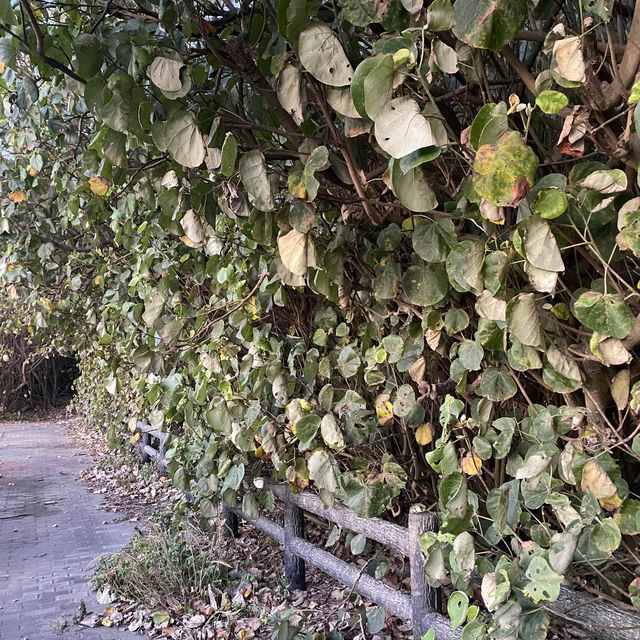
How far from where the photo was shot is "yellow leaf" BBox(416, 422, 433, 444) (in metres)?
2.17

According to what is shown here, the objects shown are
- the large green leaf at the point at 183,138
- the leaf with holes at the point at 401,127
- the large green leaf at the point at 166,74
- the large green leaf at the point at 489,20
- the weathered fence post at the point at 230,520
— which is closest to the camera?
the large green leaf at the point at 489,20

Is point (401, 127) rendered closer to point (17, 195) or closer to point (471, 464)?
point (471, 464)

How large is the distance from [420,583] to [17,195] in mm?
3602

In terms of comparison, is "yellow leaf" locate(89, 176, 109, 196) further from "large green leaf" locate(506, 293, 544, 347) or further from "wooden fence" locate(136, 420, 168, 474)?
"wooden fence" locate(136, 420, 168, 474)

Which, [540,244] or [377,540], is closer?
[540,244]

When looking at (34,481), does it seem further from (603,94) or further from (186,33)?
(603,94)

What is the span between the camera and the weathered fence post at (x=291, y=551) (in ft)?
10.5

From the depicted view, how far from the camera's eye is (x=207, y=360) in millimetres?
2953

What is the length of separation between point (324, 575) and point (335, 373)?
1.45 m

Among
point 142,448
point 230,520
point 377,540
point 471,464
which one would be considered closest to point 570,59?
point 471,464

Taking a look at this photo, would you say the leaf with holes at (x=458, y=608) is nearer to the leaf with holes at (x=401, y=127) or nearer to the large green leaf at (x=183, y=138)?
the leaf with holes at (x=401, y=127)

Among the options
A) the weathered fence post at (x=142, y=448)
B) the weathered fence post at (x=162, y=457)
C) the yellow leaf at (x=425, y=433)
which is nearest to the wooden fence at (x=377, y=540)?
the yellow leaf at (x=425, y=433)

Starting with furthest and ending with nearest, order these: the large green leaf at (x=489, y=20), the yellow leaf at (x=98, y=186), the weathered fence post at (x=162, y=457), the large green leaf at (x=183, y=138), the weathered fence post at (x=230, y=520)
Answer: the weathered fence post at (x=162, y=457) < the weathered fence post at (x=230, y=520) < the yellow leaf at (x=98, y=186) < the large green leaf at (x=183, y=138) < the large green leaf at (x=489, y=20)

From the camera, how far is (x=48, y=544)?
4422 mm
